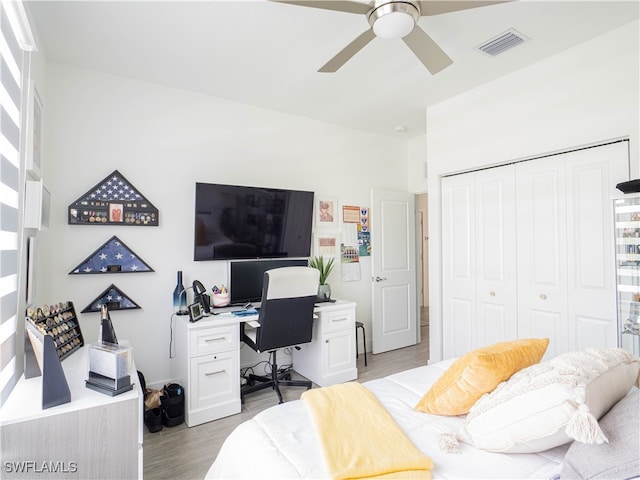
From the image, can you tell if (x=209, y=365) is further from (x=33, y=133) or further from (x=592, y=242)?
(x=592, y=242)

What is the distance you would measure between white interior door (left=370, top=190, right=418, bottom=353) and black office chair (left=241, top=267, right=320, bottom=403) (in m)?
1.58

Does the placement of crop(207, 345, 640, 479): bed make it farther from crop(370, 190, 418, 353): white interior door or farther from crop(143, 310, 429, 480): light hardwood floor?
crop(370, 190, 418, 353): white interior door

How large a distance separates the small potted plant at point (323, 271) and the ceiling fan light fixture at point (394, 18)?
2255 millimetres

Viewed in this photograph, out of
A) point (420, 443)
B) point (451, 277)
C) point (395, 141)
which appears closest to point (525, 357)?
point (420, 443)

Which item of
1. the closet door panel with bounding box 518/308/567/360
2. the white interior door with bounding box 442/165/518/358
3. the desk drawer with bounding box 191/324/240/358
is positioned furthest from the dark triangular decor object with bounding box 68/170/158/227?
the closet door panel with bounding box 518/308/567/360

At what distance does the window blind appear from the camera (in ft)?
4.71

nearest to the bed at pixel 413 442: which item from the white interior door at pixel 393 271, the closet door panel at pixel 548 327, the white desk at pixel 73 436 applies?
the white desk at pixel 73 436

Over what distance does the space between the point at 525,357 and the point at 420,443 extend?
0.66 metres

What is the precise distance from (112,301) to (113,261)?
33cm

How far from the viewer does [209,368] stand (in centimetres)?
268

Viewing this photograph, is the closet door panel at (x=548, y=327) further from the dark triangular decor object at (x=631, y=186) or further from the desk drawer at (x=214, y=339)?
the desk drawer at (x=214, y=339)

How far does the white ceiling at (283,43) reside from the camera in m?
2.13

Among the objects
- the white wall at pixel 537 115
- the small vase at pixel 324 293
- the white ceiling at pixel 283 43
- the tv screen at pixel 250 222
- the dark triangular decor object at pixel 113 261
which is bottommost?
the small vase at pixel 324 293

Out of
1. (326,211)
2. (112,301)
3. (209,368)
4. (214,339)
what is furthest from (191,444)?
(326,211)
